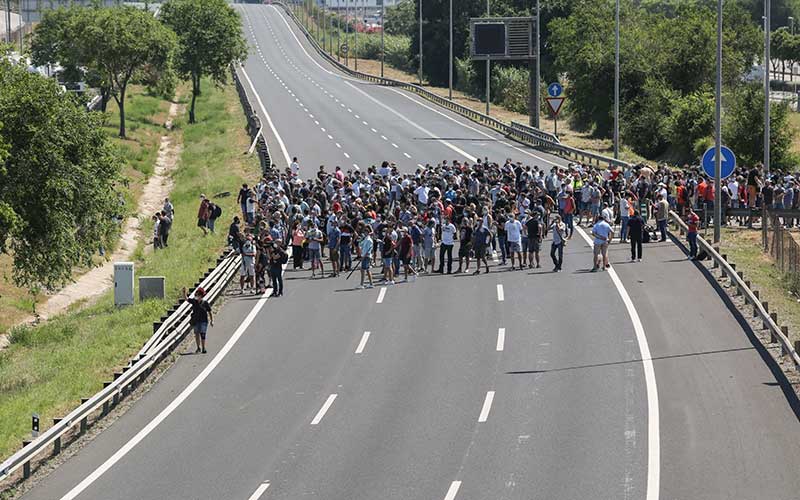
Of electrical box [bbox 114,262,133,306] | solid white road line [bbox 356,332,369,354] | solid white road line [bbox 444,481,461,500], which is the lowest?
solid white road line [bbox 444,481,461,500]

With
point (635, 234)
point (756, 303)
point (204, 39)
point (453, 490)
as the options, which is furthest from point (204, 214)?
point (204, 39)

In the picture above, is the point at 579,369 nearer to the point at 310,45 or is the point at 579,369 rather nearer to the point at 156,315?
the point at 156,315

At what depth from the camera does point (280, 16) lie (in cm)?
18038

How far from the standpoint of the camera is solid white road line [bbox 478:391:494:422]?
72.4 ft

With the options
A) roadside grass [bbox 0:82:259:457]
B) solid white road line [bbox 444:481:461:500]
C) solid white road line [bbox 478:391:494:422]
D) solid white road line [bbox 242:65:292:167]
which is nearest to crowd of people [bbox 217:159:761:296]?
roadside grass [bbox 0:82:259:457]

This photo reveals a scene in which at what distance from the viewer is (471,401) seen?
2314 cm

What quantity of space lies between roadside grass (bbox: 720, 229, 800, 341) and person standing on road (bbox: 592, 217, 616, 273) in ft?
11.5

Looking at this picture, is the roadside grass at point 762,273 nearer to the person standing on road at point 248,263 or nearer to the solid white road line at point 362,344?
the solid white road line at point 362,344

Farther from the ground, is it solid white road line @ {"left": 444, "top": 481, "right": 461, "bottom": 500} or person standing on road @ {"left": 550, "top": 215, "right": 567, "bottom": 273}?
person standing on road @ {"left": 550, "top": 215, "right": 567, "bottom": 273}

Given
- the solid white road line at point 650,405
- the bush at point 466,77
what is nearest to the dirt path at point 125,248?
the solid white road line at point 650,405

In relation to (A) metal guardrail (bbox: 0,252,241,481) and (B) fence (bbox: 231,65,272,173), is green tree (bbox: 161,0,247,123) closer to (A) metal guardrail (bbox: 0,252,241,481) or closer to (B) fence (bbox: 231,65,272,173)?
(B) fence (bbox: 231,65,272,173)

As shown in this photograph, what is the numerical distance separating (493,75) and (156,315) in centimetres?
7840

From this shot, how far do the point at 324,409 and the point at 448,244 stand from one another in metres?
12.2

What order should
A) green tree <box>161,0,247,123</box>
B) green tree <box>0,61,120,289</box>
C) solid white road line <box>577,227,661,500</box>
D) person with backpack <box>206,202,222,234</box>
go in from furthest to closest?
green tree <box>161,0,247,123</box> → person with backpack <box>206,202,222,234</box> → green tree <box>0,61,120,289</box> → solid white road line <box>577,227,661,500</box>
